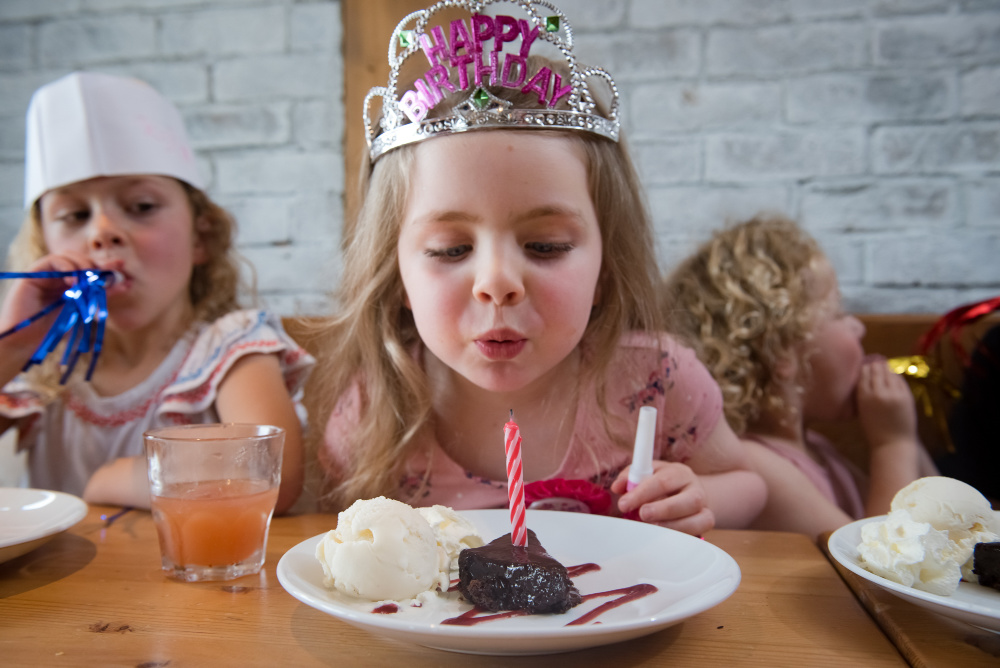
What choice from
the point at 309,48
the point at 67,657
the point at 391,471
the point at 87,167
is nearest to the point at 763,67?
the point at 309,48

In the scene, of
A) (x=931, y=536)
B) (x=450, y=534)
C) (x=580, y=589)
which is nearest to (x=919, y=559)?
(x=931, y=536)

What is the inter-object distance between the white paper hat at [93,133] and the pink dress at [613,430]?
53 centimetres

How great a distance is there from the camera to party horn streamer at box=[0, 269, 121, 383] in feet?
3.41

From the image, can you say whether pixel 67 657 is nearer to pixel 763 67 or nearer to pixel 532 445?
pixel 532 445

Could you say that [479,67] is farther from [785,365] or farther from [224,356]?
[785,365]

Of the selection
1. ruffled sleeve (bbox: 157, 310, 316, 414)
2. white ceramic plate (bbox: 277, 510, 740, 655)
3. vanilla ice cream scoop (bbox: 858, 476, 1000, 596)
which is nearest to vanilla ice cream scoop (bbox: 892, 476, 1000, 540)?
vanilla ice cream scoop (bbox: 858, 476, 1000, 596)

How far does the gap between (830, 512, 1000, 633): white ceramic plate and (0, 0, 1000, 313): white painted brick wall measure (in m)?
1.18

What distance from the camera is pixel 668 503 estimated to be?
79 cm

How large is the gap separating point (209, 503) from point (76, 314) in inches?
22.0

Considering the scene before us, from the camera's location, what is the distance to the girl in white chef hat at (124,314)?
1133mm

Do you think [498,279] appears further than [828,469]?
No

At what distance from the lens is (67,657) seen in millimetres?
490

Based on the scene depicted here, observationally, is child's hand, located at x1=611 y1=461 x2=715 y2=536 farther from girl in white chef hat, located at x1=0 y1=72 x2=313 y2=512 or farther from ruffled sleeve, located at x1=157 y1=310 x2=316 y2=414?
ruffled sleeve, located at x1=157 y1=310 x2=316 y2=414

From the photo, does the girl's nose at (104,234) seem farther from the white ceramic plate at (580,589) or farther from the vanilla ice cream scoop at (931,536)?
the vanilla ice cream scoop at (931,536)
